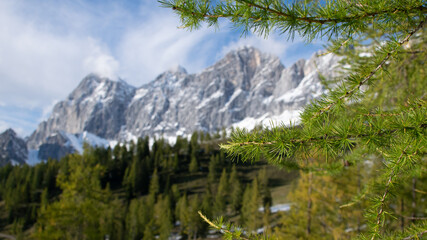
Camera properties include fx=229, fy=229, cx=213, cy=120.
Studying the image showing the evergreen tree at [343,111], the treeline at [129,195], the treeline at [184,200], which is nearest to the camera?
the evergreen tree at [343,111]

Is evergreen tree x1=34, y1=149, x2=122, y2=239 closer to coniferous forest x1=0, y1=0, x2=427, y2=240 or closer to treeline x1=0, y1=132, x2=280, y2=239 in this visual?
treeline x1=0, y1=132, x2=280, y2=239

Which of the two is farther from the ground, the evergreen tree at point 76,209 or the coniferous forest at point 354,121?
the coniferous forest at point 354,121

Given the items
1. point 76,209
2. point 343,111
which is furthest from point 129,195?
point 343,111

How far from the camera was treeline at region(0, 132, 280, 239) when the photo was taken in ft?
42.5

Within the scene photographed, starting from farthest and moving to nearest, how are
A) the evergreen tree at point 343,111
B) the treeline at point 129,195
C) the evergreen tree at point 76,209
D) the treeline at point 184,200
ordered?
the treeline at point 129,195 < the evergreen tree at point 76,209 < the treeline at point 184,200 < the evergreen tree at point 343,111

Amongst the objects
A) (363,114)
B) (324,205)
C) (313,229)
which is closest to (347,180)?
(324,205)

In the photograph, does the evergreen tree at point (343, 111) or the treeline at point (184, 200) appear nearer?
the evergreen tree at point (343, 111)

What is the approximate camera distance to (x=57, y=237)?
1184 centimetres

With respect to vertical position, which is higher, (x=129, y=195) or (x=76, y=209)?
(x=76, y=209)

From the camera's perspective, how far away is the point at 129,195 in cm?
6519

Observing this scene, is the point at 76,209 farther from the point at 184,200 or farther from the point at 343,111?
the point at 184,200

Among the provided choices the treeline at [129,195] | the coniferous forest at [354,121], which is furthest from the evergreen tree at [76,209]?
the coniferous forest at [354,121]

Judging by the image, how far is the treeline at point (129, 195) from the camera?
12953 mm

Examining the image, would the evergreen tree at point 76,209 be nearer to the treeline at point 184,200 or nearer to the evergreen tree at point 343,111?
the treeline at point 184,200
